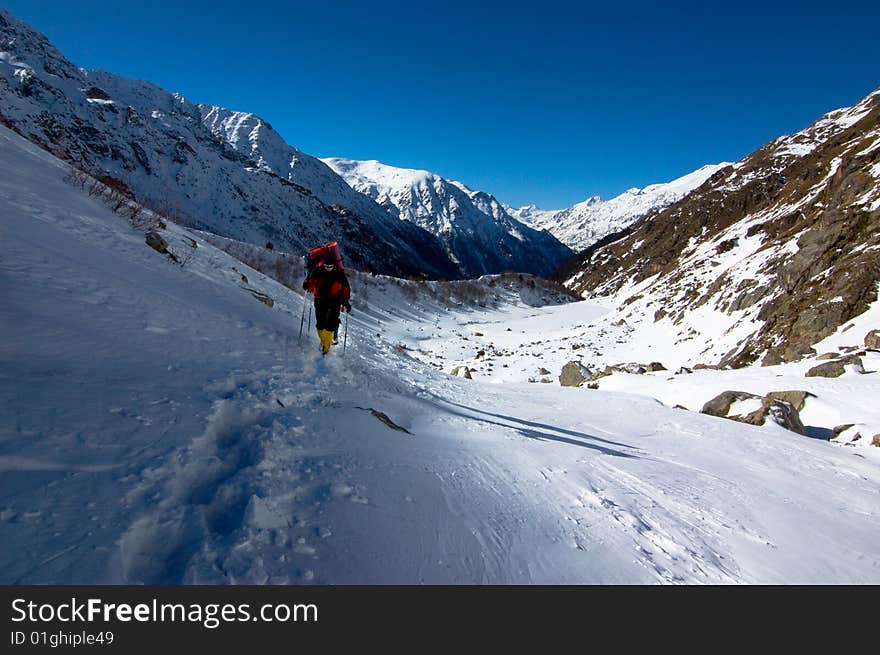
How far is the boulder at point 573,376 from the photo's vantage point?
18.4m

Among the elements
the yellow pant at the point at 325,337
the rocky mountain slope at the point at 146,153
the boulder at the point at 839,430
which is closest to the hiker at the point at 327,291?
the yellow pant at the point at 325,337

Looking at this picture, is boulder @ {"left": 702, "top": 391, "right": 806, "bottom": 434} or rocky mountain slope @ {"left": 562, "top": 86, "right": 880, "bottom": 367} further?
rocky mountain slope @ {"left": 562, "top": 86, "right": 880, "bottom": 367}

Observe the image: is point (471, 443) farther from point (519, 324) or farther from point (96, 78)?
point (96, 78)

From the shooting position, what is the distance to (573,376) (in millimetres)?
18812

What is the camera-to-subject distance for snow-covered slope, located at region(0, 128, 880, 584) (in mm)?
2490

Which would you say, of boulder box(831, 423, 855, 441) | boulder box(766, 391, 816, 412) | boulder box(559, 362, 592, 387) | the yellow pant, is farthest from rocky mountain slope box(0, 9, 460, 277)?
boulder box(831, 423, 855, 441)

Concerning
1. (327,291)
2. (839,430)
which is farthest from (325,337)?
(839,430)

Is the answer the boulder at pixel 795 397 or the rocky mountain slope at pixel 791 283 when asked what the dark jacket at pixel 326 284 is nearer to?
the boulder at pixel 795 397

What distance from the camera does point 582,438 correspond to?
7844mm

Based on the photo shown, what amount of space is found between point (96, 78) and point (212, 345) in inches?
9105

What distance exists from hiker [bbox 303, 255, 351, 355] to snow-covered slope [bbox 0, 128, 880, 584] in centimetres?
54

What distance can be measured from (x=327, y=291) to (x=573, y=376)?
14.1m

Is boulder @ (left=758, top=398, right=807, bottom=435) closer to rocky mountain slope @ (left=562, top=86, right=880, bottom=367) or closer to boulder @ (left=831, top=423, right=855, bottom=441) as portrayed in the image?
boulder @ (left=831, top=423, right=855, bottom=441)
